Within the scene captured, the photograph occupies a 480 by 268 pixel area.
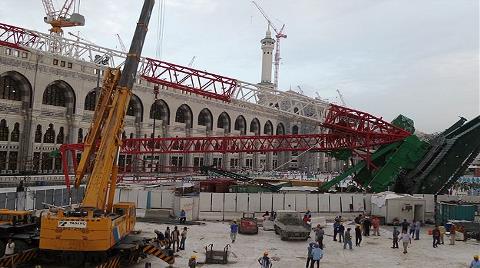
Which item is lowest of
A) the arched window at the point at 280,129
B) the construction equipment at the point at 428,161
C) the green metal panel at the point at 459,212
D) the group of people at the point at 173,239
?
the group of people at the point at 173,239

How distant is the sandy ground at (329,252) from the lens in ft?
69.5

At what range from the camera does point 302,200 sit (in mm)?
36812

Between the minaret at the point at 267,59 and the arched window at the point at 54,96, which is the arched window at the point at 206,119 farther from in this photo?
the minaret at the point at 267,59

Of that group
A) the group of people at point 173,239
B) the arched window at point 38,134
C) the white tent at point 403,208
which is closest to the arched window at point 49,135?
the arched window at point 38,134

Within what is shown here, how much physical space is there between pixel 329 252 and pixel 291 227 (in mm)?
3777

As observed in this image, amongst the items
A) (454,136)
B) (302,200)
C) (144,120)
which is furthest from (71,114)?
(454,136)

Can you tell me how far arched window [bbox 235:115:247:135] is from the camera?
96.7 m

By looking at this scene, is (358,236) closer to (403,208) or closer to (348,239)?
(348,239)

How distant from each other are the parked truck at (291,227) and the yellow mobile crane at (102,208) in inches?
383

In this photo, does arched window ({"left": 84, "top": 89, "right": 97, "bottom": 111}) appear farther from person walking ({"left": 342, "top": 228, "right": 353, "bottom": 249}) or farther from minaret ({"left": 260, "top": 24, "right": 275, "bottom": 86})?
minaret ({"left": 260, "top": 24, "right": 275, "bottom": 86})

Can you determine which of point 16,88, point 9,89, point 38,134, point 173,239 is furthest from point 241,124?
point 173,239

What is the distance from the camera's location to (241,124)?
320 ft

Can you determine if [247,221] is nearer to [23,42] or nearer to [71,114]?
[23,42]

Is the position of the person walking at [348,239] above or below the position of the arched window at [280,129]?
below
